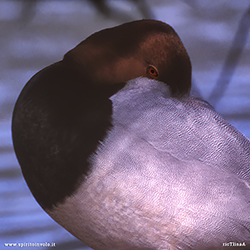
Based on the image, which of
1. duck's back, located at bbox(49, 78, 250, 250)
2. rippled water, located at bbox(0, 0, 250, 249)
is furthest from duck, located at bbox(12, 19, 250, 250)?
rippled water, located at bbox(0, 0, 250, 249)

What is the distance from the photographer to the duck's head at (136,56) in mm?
547

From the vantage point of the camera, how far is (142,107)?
0.53 meters

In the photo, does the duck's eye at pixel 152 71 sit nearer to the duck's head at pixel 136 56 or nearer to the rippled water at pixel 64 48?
the duck's head at pixel 136 56

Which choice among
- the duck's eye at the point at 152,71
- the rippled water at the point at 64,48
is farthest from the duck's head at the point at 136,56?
the rippled water at the point at 64,48

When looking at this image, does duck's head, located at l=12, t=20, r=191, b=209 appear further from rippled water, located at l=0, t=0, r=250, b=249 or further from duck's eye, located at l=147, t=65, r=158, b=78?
rippled water, located at l=0, t=0, r=250, b=249

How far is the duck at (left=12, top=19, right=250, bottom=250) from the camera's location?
0.50 metres

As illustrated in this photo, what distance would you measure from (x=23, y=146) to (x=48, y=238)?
0.52m

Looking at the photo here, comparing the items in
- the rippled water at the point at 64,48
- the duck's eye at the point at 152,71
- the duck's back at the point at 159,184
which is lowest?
the duck's back at the point at 159,184

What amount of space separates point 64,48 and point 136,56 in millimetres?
293

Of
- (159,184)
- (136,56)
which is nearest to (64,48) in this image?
(136,56)

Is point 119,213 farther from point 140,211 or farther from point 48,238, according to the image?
point 48,238

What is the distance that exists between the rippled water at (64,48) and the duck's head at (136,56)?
23 cm

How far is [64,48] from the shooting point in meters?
0.78

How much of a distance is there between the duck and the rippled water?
0.21m
